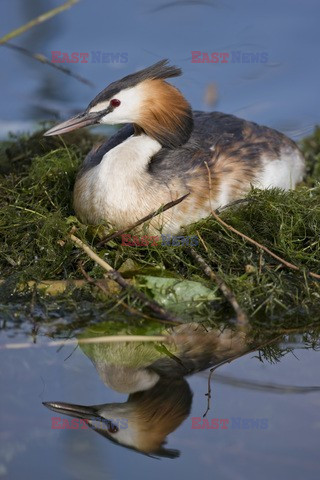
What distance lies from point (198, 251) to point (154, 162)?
67cm

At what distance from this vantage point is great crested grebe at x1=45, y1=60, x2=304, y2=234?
5.86 m

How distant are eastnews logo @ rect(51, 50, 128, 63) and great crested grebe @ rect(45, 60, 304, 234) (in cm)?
285

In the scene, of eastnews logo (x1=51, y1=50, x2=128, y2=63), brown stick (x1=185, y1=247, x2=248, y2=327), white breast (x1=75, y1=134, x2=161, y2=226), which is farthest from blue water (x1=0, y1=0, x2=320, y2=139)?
brown stick (x1=185, y1=247, x2=248, y2=327)

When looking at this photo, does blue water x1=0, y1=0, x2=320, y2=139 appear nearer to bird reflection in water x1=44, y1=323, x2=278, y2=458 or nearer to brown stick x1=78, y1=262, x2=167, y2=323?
brown stick x1=78, y1=262, x2=167, y2=323

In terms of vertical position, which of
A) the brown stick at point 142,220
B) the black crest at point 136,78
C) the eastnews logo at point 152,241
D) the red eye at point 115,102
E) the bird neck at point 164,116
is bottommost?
the eastnews logo at point 152,241

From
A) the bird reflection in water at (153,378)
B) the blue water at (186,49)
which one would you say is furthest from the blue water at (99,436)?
the blue water at (186,49)

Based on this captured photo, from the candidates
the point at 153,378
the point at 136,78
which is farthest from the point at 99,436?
the point at 136,78

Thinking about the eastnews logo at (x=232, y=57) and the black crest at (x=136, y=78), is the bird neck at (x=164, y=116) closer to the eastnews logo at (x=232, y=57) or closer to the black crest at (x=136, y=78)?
the black crest at (x=136, y=78)

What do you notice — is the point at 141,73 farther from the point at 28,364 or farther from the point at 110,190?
the point at 28,364

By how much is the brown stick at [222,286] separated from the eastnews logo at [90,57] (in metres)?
3.94

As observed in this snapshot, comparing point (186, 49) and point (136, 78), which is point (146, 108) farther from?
point (186, 49)

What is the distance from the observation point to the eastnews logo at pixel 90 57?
911cm

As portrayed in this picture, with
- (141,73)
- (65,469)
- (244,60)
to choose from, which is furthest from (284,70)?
(65,469)

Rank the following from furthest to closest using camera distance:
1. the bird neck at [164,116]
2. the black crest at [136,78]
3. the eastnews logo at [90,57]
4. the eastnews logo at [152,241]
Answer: the eastnews logo at [90,57] → the bird neck at [164,116] → the black crest at [136,78] → the eastnews logo at [152,241]
